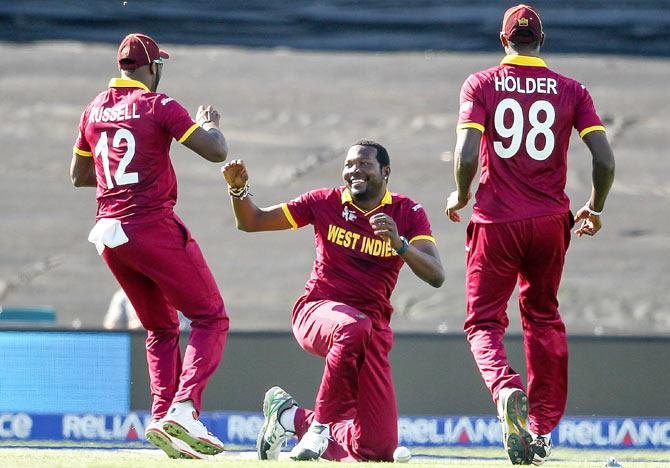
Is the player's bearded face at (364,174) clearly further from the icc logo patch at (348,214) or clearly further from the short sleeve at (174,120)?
the short sleeve at (174,120)

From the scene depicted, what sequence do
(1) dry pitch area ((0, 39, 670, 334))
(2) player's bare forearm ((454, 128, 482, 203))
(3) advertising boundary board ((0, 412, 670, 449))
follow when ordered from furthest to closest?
(1) dry pitch area ((0, 39, 670, 334)), (3) advertising boundary board ((0, 412, 670, 449)), (2) player's bare forearm ((454, 128, 482, 203))

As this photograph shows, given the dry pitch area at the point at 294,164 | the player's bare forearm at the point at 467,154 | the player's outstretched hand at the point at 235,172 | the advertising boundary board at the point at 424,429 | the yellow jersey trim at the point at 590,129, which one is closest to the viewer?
the player's bare forearm at the point at 467,154

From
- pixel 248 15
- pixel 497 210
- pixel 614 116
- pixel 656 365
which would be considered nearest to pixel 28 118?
pixel 248 15

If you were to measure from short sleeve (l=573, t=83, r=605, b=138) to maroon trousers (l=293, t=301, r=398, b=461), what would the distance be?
1330 mm

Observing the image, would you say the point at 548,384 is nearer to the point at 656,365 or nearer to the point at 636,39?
the point at 656,365

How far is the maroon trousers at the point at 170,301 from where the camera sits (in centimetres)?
563

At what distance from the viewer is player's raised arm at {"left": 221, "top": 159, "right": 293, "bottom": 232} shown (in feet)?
19.3

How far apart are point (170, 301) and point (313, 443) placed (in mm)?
923

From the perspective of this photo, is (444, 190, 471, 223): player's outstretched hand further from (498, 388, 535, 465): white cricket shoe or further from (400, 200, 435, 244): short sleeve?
(498, 388, 535, 465): white cricket shoe

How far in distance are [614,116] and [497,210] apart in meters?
6.54

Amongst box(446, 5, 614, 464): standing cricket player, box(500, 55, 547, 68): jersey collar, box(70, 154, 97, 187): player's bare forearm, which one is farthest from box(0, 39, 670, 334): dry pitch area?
box(500, 55, 547, 68): jersey collar

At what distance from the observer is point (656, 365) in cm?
825

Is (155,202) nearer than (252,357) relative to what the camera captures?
Yes

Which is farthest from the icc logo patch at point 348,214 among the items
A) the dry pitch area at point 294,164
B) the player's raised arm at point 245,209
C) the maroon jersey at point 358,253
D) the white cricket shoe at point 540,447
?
the dry pitch area at point 294,164
